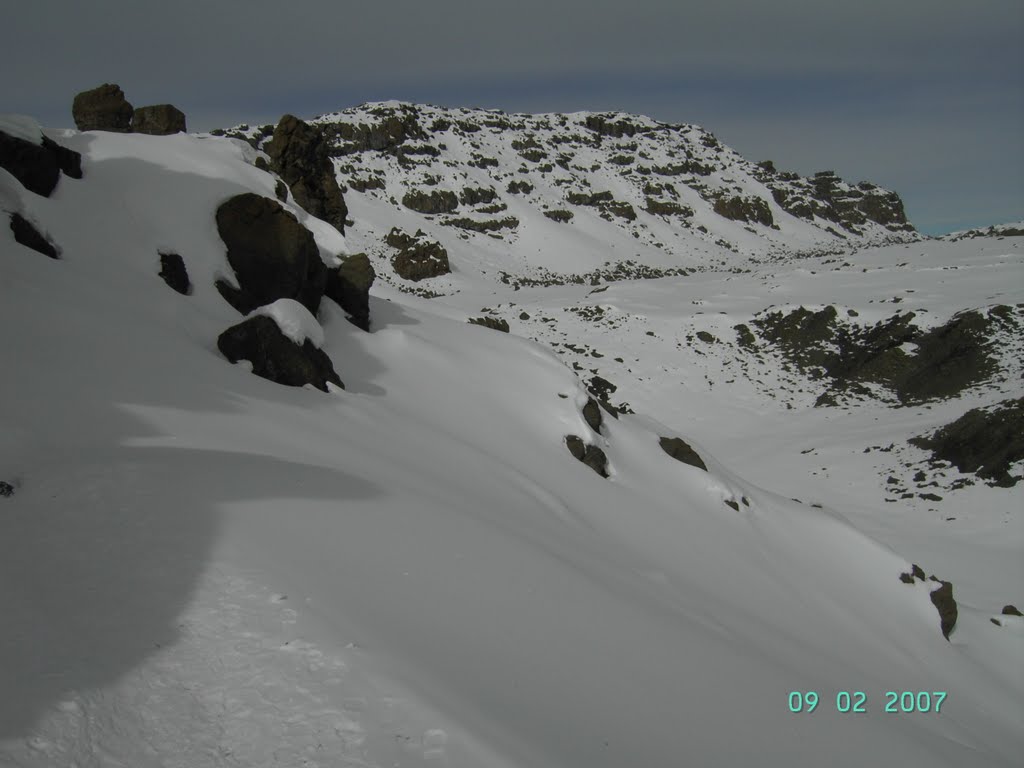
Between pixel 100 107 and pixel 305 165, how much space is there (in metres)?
5.96

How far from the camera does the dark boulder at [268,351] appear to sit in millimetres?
10336

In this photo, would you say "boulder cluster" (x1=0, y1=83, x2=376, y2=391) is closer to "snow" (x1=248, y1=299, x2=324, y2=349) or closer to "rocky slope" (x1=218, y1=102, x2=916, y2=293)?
"snow" (x1=248, y1=299, x2=324, y2=349)

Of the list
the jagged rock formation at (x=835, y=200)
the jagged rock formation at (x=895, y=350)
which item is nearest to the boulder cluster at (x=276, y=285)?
the jagged rock formation at (x=895, y=350)

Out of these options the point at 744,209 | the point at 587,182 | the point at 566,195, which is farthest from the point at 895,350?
the point at 744,209

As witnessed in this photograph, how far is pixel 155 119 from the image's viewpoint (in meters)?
18.5

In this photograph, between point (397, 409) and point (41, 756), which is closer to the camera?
point (41, 756)

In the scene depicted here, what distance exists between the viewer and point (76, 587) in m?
4.07

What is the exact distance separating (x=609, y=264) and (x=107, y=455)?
68597 millimetres

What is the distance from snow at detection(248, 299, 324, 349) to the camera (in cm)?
1089

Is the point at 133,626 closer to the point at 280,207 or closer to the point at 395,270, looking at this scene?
the point at 280,207

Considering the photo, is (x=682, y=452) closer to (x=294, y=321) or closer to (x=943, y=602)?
(x=943, y=602)

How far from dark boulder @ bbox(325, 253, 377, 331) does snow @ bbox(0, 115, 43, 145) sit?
22.0 feet

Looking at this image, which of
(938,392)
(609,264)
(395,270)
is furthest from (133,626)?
(609,264)

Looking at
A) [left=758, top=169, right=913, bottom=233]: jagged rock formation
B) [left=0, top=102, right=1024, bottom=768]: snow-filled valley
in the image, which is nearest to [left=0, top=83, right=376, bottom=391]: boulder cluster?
[left=0, top=102, right=1024, bottom=768]: snow-filled valley
